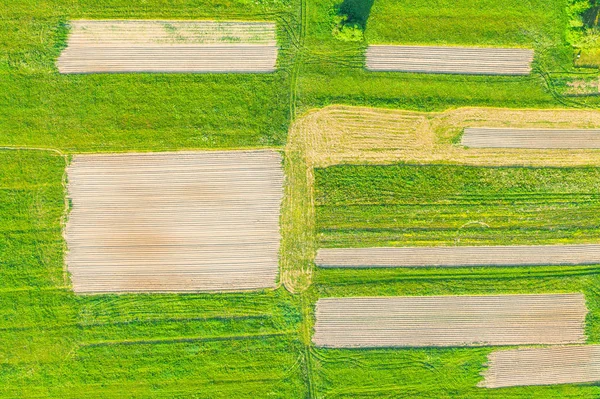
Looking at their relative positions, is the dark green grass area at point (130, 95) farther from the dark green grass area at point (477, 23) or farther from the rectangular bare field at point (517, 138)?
the rectangular bare field at point (517, 138)

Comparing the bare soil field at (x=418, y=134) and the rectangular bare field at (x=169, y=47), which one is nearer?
the rectangular bare field at (x=169, y=47)

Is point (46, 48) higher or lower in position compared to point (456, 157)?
higher

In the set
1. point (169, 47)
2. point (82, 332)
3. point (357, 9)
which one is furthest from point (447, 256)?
point (82, 332)

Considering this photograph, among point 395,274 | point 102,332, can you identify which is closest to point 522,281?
point 395,274

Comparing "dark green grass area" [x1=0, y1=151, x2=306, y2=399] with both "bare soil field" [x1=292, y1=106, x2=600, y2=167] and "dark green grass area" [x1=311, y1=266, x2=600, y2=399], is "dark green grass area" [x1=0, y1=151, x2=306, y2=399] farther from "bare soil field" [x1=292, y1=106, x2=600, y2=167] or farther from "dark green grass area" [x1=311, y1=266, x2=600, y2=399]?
"bare soil field" [x1=292, y1=106, x2=600, y2=167]

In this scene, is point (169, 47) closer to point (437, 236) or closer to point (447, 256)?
point (437, 236)

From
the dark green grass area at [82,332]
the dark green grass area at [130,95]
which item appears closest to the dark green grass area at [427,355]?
the dark green grass area at [82,332]

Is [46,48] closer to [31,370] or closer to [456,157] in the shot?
[31,370]
